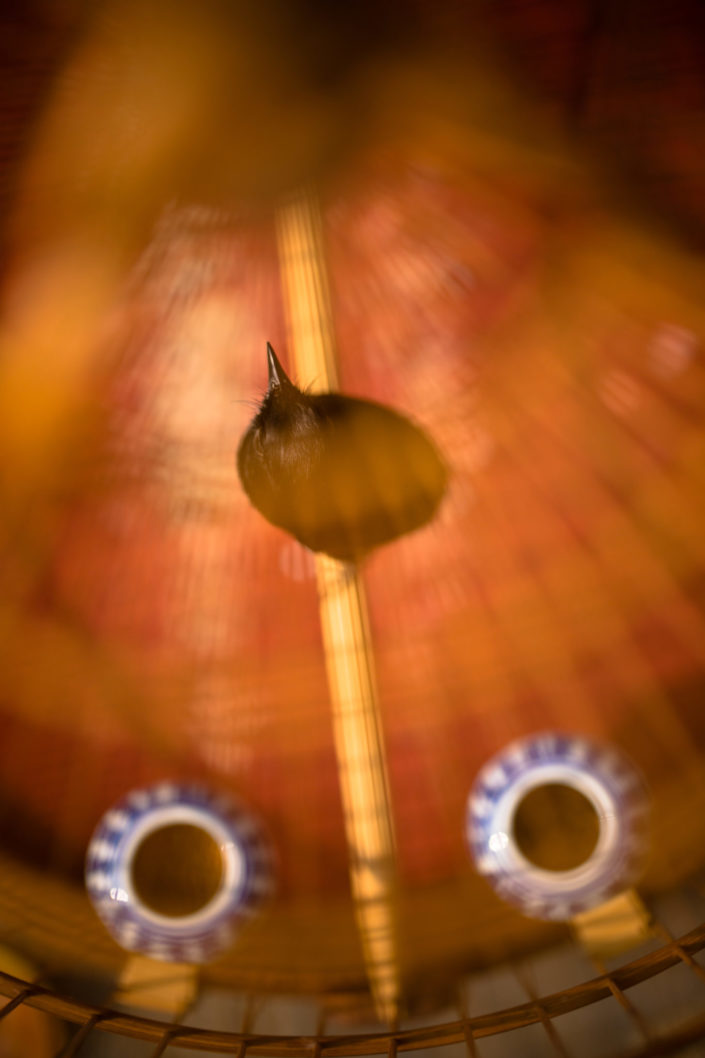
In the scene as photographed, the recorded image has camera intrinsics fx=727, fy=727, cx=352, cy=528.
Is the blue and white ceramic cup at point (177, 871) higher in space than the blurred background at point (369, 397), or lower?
lower

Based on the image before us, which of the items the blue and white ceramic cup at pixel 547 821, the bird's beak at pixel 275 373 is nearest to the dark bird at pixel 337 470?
the bird's beak at pixel 275 373

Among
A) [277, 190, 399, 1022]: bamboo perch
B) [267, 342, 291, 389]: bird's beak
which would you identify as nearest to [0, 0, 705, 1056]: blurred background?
[277, 190, 399, 1022]: bamboo perch

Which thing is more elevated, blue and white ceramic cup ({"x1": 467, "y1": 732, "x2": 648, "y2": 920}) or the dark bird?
the dark bird

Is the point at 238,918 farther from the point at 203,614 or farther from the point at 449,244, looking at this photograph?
the point at 449,244

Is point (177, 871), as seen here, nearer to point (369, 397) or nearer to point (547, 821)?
point (547, 821)

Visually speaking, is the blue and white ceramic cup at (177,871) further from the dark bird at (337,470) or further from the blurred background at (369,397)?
the dark bird at (337,470)

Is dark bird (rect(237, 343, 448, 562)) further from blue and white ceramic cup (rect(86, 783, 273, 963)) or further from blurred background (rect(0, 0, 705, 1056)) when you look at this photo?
blue and white ceramic cup (rect(86, 783, 273, 963))

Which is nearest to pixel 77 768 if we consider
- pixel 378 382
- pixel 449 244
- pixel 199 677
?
pixel 199 677
